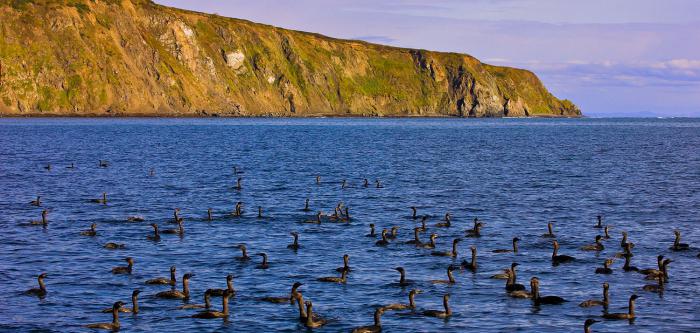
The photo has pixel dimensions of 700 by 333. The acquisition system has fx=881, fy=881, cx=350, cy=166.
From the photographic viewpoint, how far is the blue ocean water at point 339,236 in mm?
29484

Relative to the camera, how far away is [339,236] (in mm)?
45469

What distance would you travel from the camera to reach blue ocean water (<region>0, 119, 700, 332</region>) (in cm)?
2948

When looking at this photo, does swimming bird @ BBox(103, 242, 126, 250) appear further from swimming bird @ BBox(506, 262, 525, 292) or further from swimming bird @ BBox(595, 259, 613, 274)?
swimming bird @ BBox(595, 259, 613, 274)

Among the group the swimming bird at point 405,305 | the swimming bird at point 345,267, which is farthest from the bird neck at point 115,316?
the swimming bird at point 345,267

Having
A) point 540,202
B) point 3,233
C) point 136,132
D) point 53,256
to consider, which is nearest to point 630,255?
point 540,202

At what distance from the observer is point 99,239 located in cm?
4312


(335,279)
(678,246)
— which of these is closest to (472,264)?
(335,279)

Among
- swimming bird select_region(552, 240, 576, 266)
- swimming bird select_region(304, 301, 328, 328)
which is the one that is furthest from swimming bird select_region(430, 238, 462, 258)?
swimming bird select_region(304, 301, 328, 328)

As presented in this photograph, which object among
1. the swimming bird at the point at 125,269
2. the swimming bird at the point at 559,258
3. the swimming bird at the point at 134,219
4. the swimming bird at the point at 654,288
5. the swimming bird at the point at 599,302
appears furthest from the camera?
the swimming bird at the point at 134,219

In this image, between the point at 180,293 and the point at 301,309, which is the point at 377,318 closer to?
the point at 301,309

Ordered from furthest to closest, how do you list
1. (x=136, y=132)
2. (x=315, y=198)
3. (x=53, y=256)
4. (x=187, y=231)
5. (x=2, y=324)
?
(x=136, y=132)
(x=315, y=198)
(x=187, y=231)
(x=53, y=256)
(x=2, y=324)

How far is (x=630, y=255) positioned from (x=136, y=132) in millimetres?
134225

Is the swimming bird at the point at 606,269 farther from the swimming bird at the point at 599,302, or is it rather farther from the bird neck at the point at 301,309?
the bird neck at the point at 301,309

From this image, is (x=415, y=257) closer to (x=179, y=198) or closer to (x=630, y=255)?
(x=630, y=255)
